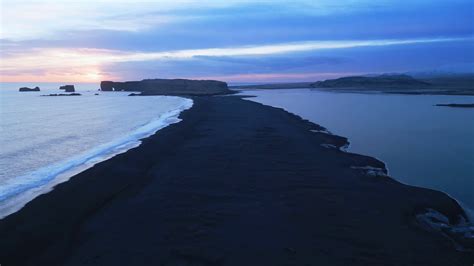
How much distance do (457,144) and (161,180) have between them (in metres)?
17.3

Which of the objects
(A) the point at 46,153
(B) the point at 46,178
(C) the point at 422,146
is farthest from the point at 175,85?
(B) the point at 46,178

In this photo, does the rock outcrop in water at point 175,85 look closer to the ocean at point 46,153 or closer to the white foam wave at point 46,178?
the ocean at point 46,153

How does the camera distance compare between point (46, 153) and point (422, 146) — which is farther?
point (422, 146)

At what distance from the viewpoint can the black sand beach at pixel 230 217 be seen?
7.73 m

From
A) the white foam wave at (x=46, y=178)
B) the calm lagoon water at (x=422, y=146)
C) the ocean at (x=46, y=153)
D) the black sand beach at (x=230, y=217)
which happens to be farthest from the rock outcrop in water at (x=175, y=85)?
the black sand beach at (x=230, y=217)

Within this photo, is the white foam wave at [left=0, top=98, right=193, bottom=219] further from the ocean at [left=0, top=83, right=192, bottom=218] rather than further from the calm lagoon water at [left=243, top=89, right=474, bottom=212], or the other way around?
the calm lagoon water at [left=243, top=89, right=474, bottom=212]

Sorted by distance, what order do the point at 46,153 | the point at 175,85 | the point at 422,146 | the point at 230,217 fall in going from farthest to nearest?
the point at 175,85 → the point at 422,146 → the point at 46,153 → the point at 230,217

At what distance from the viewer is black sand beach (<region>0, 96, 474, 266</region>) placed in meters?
7.73

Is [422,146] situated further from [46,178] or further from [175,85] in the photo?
[175,85]

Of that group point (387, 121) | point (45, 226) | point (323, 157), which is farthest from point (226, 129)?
point (45, 226)

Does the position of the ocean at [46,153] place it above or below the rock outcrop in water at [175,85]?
below

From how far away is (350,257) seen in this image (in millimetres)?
7594

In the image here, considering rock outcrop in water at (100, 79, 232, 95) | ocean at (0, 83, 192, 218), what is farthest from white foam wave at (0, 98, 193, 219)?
rock outcrop in water at (100, 79, 232, 95)

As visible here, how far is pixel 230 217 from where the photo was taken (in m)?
9.79
